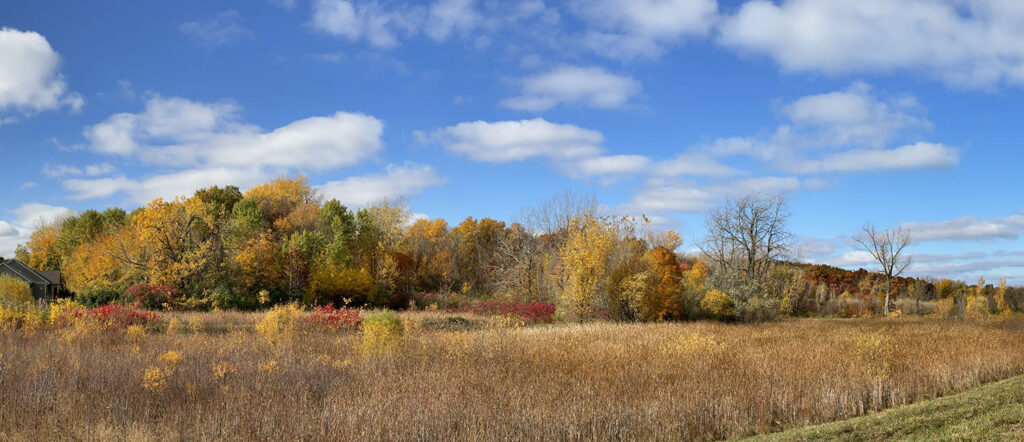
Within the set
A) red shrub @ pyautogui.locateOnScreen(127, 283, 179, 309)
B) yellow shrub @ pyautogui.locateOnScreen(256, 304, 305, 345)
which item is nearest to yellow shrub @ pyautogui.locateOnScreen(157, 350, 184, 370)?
yellow shrub @ pyautogui.locateOnScreen(256, 304, 305, 345)

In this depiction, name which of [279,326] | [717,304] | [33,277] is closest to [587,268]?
[717,304]

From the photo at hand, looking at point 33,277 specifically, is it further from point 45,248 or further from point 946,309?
point 946,309

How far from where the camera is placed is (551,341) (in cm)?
1524

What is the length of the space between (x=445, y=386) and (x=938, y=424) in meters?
6.85

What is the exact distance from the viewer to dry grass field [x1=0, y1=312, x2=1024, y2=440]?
750cm

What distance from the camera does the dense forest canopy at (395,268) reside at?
27.0 m

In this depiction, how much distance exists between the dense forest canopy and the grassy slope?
1673cm

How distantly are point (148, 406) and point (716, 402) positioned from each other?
8.27m

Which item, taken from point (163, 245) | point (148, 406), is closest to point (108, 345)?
point (148, 406)

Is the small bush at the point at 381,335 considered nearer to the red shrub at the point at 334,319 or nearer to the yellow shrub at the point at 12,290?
the red shrub at the point at 334,319

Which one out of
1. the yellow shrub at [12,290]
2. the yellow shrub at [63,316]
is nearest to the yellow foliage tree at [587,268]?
the yellow shrub at [63,316]

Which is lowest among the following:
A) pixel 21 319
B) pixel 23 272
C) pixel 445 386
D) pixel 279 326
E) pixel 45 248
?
pixel 445 386

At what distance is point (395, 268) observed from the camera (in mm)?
45281

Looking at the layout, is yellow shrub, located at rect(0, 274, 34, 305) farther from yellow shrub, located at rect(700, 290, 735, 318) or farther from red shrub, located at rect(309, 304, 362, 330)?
yellow shrub, located at rect(700, 290, 735, 318)
